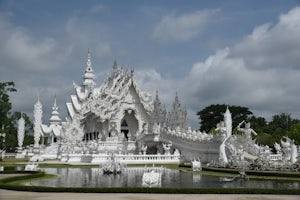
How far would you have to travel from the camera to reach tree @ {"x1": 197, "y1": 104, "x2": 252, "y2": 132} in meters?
63.8

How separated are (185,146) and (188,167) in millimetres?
6906

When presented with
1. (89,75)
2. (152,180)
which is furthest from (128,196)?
(89,75)

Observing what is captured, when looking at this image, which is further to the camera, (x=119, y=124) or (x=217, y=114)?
(x=217, y=114)

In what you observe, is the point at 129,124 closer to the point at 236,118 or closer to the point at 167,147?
the point at 167,147

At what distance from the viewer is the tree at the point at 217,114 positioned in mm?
63797

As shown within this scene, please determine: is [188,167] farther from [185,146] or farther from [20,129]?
[20,129]

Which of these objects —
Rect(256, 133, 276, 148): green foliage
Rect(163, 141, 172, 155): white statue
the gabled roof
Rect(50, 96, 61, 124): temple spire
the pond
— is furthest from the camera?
Rect(50, 96, 61, 124): temple spire

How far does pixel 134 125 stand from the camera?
4725 centimetres

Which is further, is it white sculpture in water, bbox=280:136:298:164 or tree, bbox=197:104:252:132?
tree, bbox=197:104:252:132

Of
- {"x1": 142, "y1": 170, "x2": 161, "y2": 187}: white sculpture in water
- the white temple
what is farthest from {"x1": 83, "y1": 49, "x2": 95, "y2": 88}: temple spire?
{"x1": 142, "y1": 170, "x2": 161, "y2": 187}: white sculpture in water

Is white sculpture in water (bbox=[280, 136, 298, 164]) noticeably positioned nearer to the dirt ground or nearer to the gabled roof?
the dirt ground

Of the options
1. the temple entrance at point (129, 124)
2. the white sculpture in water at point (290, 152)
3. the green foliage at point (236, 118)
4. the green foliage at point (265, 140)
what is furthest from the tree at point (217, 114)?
the white sculpture in water at point (290, 152)

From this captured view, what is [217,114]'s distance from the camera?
2552 inches

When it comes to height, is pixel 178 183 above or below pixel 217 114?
below
